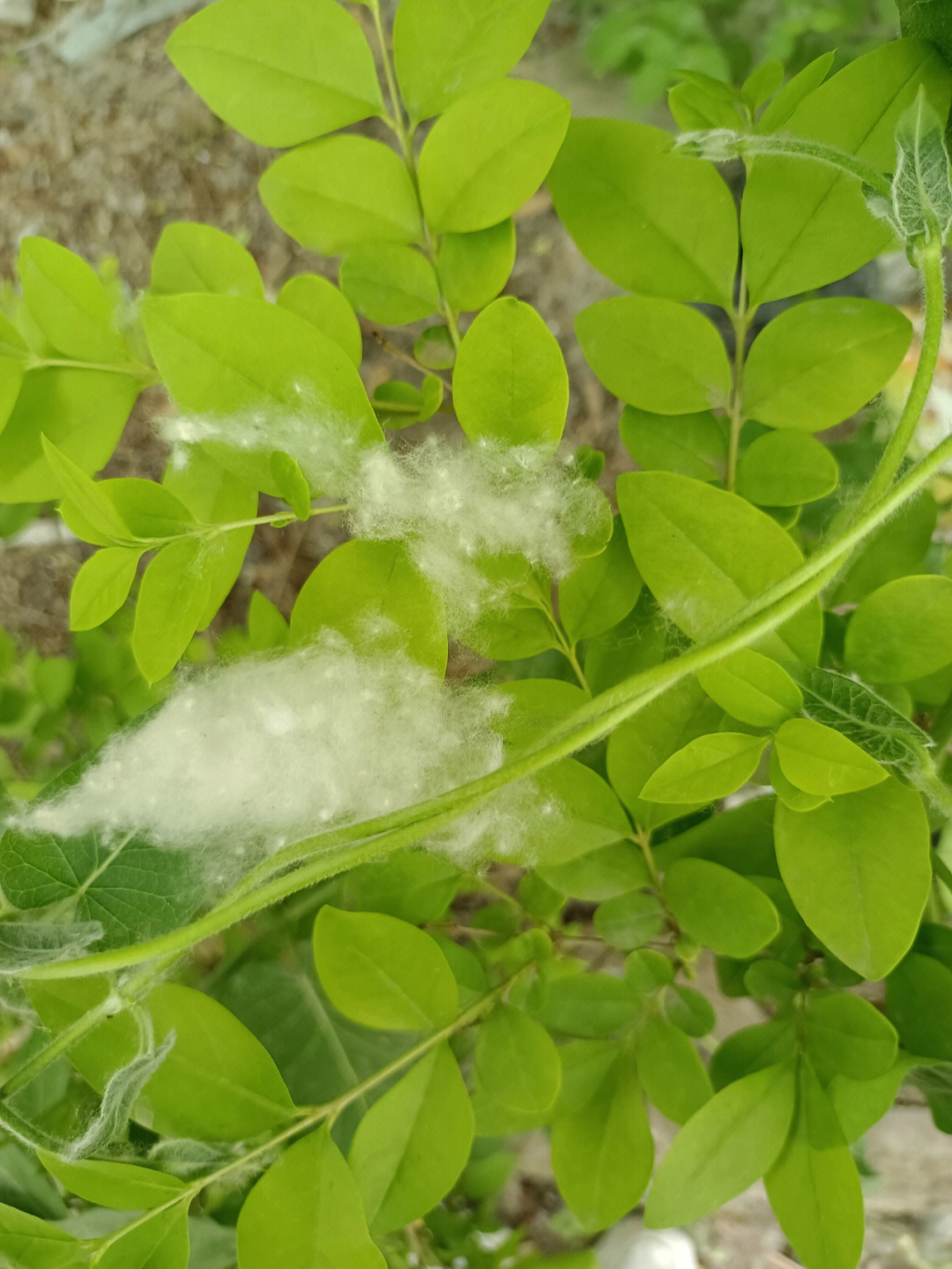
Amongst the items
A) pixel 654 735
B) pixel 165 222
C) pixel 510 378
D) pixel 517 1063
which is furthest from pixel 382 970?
pixel 165 222

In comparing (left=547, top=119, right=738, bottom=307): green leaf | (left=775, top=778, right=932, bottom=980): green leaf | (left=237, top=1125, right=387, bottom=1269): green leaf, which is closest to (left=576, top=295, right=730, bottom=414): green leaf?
(left=547, top=119, right=738, bottom=307): green leaf

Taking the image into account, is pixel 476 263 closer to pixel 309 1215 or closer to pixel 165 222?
pixel 309 1215

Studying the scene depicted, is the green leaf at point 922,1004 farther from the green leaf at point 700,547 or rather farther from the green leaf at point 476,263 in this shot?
the green leaf at point 476,263

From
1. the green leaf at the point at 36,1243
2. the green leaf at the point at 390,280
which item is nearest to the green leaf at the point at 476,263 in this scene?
the green leaf at the point at 390,280

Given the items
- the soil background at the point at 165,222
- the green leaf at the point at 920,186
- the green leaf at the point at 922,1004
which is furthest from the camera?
the soil background at the point at 165,222

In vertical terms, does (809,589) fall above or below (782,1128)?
above

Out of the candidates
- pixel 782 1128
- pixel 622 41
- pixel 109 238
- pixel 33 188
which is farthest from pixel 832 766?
pixel 33 188

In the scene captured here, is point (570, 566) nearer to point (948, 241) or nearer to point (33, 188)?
point (948, 241)
